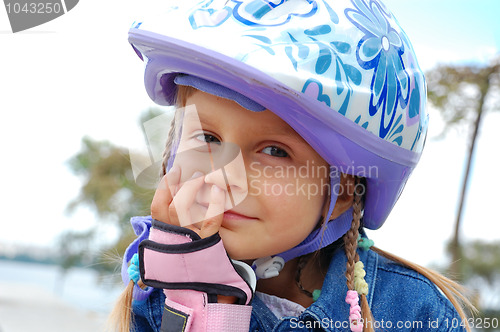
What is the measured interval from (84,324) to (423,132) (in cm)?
303

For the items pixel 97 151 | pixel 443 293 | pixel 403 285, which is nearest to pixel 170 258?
pixel 403 285

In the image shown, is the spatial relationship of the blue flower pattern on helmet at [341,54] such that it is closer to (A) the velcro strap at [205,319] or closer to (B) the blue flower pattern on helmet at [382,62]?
(B) the blue flower pattern on helmet at [382,62]

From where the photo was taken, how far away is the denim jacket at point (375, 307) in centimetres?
129

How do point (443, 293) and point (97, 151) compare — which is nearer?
point (443, 293)

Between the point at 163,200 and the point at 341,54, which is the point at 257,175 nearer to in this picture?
the point at 163,200

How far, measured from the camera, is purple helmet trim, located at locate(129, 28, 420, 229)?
1063 millimetres

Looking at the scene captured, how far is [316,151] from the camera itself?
4.00 feet

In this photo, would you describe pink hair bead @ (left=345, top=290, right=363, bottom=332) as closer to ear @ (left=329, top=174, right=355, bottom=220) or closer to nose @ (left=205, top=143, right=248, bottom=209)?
ear @ (left=329, top=174, right=355, bottom=220)

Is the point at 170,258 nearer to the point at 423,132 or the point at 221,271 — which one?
the point at 221,271

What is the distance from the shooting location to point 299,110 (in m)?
1.10

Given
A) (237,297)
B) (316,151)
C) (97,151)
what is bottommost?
(97,151)

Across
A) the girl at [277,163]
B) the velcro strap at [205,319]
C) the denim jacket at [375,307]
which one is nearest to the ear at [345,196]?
the girl at [277,163]

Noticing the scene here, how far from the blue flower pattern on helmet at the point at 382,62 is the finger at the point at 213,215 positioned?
1.29ft

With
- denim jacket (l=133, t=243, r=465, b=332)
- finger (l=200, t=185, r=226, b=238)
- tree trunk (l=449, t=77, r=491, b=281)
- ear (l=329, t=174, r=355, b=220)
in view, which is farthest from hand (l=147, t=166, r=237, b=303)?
tree trunk (l=449, t=77, r=491, b=281)
